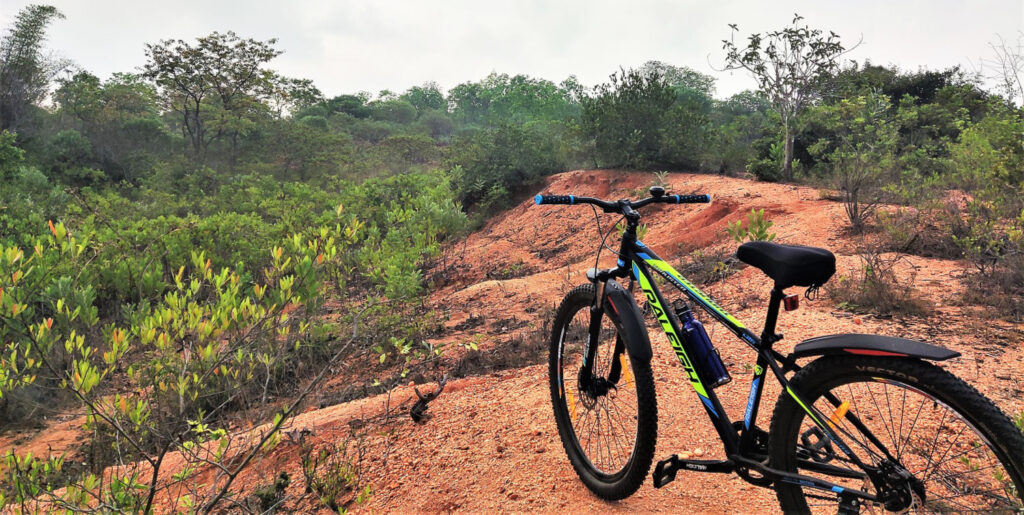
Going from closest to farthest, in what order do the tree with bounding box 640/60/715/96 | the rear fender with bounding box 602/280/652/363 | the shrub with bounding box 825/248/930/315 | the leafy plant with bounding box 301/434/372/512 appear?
the rear fender with bounding box 602/280/652/363
the leafy plant with bounding box 301/434/372/512
the shrub with bounding box 825/248/930/315
the tree with bounding box 640/60/715/96

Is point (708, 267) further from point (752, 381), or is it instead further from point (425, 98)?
point (425, 98)

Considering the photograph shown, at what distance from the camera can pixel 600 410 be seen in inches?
96.3

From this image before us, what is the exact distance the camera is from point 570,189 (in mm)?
13617

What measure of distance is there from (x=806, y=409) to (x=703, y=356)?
15.5 inches

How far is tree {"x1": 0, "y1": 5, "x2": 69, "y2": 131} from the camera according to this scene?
19.4 meters

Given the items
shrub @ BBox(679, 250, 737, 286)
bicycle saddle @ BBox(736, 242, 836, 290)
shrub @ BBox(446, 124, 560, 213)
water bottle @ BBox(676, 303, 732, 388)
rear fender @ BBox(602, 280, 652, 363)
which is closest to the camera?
bicycle saddle @ BBox(736, 242, 836, 290)

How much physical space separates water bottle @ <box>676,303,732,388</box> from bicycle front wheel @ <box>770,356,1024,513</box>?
0.25 metres

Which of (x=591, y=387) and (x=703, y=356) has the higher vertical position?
(x=703, y=356)

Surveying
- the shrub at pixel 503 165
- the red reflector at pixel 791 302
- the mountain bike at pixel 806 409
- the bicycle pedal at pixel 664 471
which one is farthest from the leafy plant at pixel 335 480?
the shrub at pixel 503 165

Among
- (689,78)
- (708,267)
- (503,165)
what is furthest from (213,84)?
(689,78)

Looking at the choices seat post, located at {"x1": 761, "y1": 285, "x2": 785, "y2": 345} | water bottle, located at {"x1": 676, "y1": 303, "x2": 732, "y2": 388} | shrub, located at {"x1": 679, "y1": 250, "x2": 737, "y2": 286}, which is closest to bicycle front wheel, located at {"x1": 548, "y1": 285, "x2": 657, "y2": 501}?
water bottle, located at {"x1": 676, "y1": 303, "x2": 732, "y2": 388}

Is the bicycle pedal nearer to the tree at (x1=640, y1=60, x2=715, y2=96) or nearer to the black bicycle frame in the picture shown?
the black bicycle frame

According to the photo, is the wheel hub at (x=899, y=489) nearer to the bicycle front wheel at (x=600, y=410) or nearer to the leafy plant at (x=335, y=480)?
the bicycle front wheel at (x=600, y=410)

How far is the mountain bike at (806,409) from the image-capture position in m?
1.37
